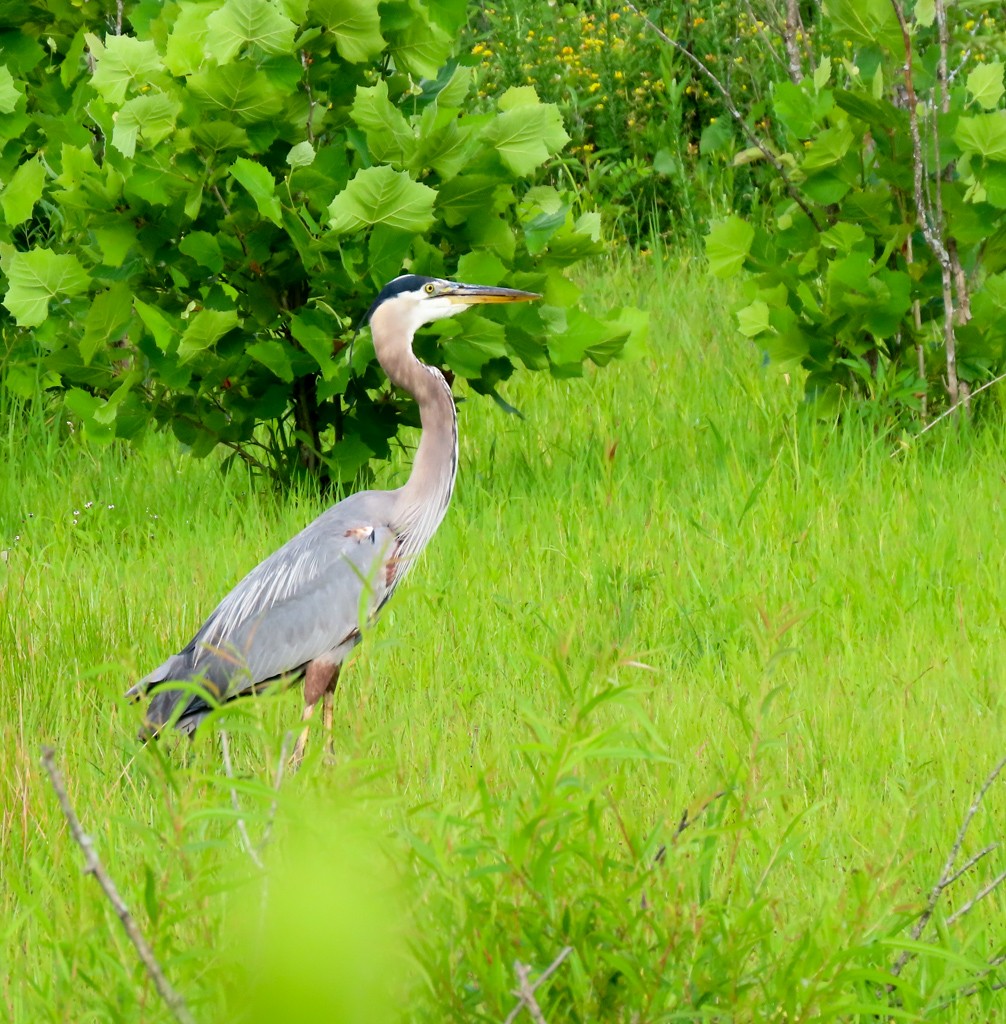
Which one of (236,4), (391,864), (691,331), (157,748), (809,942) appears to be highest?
(236,4)

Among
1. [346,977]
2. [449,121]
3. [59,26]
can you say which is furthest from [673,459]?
[346,977]

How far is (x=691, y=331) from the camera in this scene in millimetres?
7531

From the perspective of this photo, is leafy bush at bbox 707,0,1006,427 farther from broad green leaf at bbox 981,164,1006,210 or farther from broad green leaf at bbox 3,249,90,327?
broad green leaf at bbox 3,249,90,327

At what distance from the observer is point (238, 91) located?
5047mm

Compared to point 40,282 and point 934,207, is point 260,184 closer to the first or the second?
point 40,282

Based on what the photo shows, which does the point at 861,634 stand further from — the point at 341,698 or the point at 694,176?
the point at 694,176

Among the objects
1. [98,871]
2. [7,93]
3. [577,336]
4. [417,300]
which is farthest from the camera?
[7,93]

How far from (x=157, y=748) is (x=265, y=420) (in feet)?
12.8

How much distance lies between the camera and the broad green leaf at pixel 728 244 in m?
5.86

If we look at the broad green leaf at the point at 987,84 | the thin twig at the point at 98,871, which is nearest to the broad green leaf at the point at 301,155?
the broad green leaf at the point at 987,84

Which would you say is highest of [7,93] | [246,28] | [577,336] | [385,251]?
[246,28]

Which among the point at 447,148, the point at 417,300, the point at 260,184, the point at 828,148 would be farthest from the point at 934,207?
the point at 260,184

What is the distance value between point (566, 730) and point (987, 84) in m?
4.46

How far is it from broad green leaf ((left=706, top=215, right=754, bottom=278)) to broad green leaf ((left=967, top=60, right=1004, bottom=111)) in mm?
944
